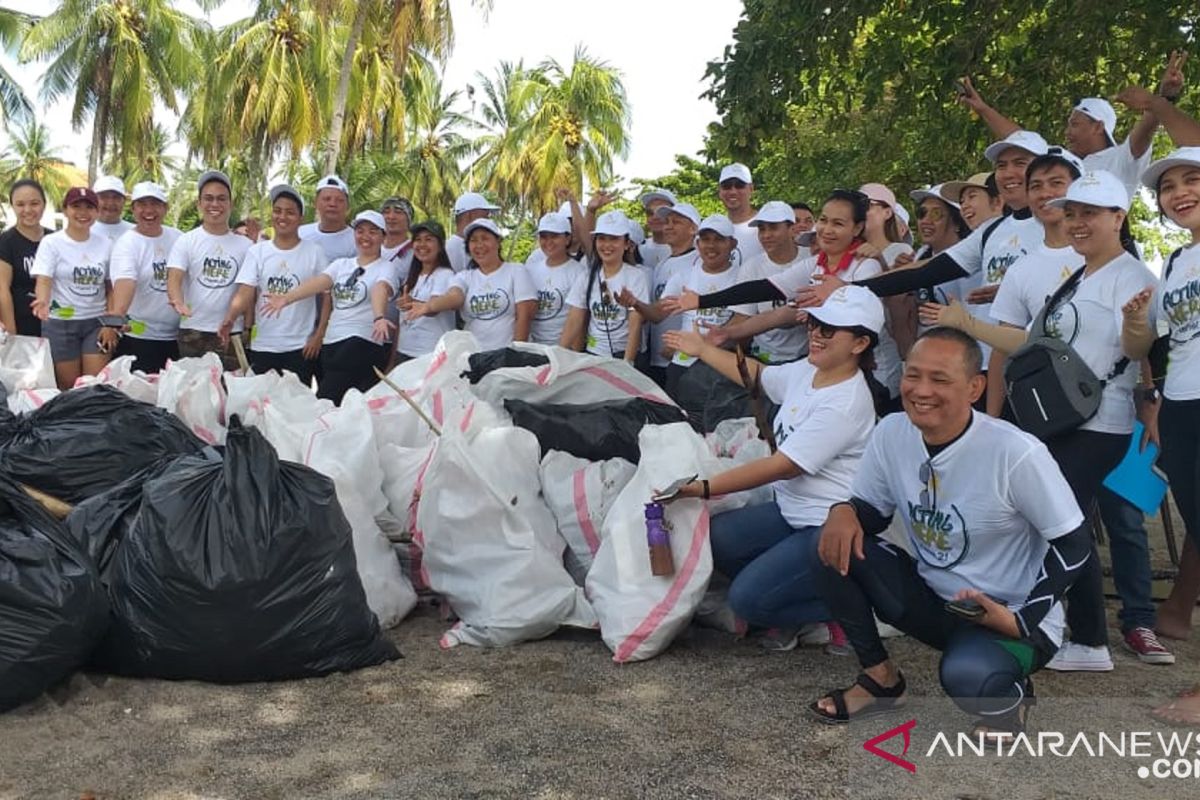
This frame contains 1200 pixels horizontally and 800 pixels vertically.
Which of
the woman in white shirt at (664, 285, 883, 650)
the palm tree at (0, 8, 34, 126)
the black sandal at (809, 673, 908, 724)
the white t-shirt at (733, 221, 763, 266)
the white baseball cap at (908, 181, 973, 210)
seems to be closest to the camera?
the black sandal at (809, 673, 908, 724)

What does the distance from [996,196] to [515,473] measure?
276cm

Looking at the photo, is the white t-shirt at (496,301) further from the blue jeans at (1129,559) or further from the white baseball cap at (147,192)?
the blue jeans at (1129,559)

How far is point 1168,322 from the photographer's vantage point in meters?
3.36

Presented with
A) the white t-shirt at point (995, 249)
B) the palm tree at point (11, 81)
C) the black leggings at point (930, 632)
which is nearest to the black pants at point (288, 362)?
the white t-shirt at point (995, 249)

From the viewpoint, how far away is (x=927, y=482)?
2.96 m

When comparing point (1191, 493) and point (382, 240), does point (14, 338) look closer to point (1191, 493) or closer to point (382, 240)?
point (382, 240)

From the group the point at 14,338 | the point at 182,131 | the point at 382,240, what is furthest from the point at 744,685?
the point at 182,131

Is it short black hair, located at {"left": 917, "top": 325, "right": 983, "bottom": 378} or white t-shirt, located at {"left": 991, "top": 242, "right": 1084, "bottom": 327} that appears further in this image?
white t-shirt, located at {"left": 991, "top": 242, "right": 1084, "bottom": 327}

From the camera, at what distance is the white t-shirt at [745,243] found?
566cm

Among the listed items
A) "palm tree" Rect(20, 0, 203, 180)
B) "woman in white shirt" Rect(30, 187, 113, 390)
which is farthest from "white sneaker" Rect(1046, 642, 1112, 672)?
"palm tree" Rect(20, 0, 203, 180)

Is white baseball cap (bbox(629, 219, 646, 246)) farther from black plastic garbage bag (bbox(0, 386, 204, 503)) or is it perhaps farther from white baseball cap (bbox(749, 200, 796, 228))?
black plastic garbage bag (bbox(0, 386, 204, 503))

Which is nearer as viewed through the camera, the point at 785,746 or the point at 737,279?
the point at 785,746

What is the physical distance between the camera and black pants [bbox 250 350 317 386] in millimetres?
6250

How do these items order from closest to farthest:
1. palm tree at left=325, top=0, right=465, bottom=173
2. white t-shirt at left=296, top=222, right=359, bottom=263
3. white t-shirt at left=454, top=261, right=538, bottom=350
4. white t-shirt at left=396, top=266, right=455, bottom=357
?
white t-shirt at left=454, top=261, right=538, bottom=350, white t-shirt at left=396, top=266, right=455, bottom=357, white t-shirt at left=296, top=222, right=359, bottom=263, palm tree at left=325, top=0, right=465, bottom=173
